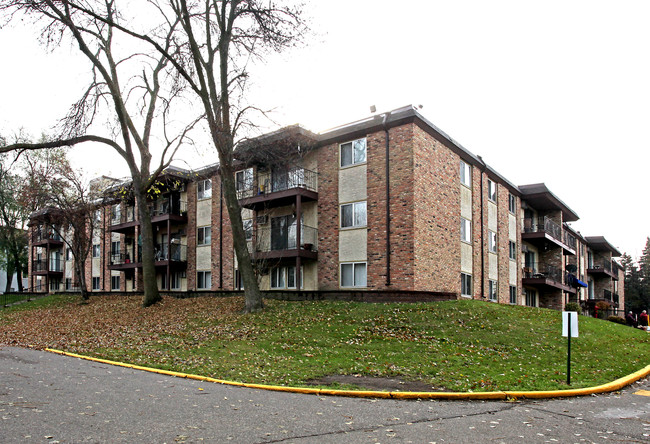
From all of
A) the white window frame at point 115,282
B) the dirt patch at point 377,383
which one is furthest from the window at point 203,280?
the dirt patch at point 377,383

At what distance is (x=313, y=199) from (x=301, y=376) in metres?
14.9

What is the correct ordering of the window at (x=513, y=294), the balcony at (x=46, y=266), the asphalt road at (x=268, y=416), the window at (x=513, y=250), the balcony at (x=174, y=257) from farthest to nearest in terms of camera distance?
the balcony at (x=46, y=266) → the window at (x=513, y=250) → the balcony at (x=174, y=257) → the window at (x=513, y=294) → the asphalt road at (x=268, y=416)

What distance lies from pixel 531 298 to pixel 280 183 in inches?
799

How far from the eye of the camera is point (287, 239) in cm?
2508

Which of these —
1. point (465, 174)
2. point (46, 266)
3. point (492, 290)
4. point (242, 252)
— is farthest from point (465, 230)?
point (46, 266)

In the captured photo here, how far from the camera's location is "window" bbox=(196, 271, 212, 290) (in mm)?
30889

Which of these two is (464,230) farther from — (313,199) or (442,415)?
(442,415)

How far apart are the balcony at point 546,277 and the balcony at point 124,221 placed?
84.0ft

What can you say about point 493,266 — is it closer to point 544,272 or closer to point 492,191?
point 492,191

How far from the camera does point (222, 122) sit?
2042 cm

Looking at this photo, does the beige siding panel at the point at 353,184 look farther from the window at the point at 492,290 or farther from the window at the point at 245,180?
the window at the point at 492,290

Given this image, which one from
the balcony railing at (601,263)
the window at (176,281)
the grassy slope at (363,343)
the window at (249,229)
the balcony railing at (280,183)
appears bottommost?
the grassy slope at (363,343)

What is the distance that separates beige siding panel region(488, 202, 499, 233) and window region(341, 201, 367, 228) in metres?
9.30

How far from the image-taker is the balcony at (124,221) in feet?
117
